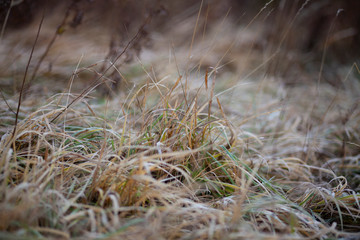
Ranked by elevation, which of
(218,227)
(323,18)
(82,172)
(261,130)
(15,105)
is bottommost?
(261,130)

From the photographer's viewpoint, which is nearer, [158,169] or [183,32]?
[158,169]

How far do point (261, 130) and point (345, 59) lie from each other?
2.84 m

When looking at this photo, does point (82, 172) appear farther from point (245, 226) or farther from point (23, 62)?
point (23, 62)

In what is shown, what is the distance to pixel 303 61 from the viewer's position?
340cm

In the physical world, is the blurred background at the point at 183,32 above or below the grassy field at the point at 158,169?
above

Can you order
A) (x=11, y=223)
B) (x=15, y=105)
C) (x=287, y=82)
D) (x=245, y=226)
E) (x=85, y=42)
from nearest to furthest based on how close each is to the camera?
(x=11, y=223) < (x=245, y=226) < (x=15, y=105) < (x=85, y=42) < (x=287, y=82)

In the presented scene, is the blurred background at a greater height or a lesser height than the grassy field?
greater

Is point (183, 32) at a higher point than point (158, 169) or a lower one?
higher

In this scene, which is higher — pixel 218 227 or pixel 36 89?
pixel 36 89

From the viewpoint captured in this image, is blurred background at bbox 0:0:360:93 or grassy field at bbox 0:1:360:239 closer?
grassy field at bbox 0:1:360:239

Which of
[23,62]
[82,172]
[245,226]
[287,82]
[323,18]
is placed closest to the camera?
[245,226]

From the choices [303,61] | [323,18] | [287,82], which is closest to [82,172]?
[287,82]

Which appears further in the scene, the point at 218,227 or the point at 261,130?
the point at 261,130

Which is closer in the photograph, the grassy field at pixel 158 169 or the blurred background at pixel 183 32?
the grassy field at pixel 158 169
